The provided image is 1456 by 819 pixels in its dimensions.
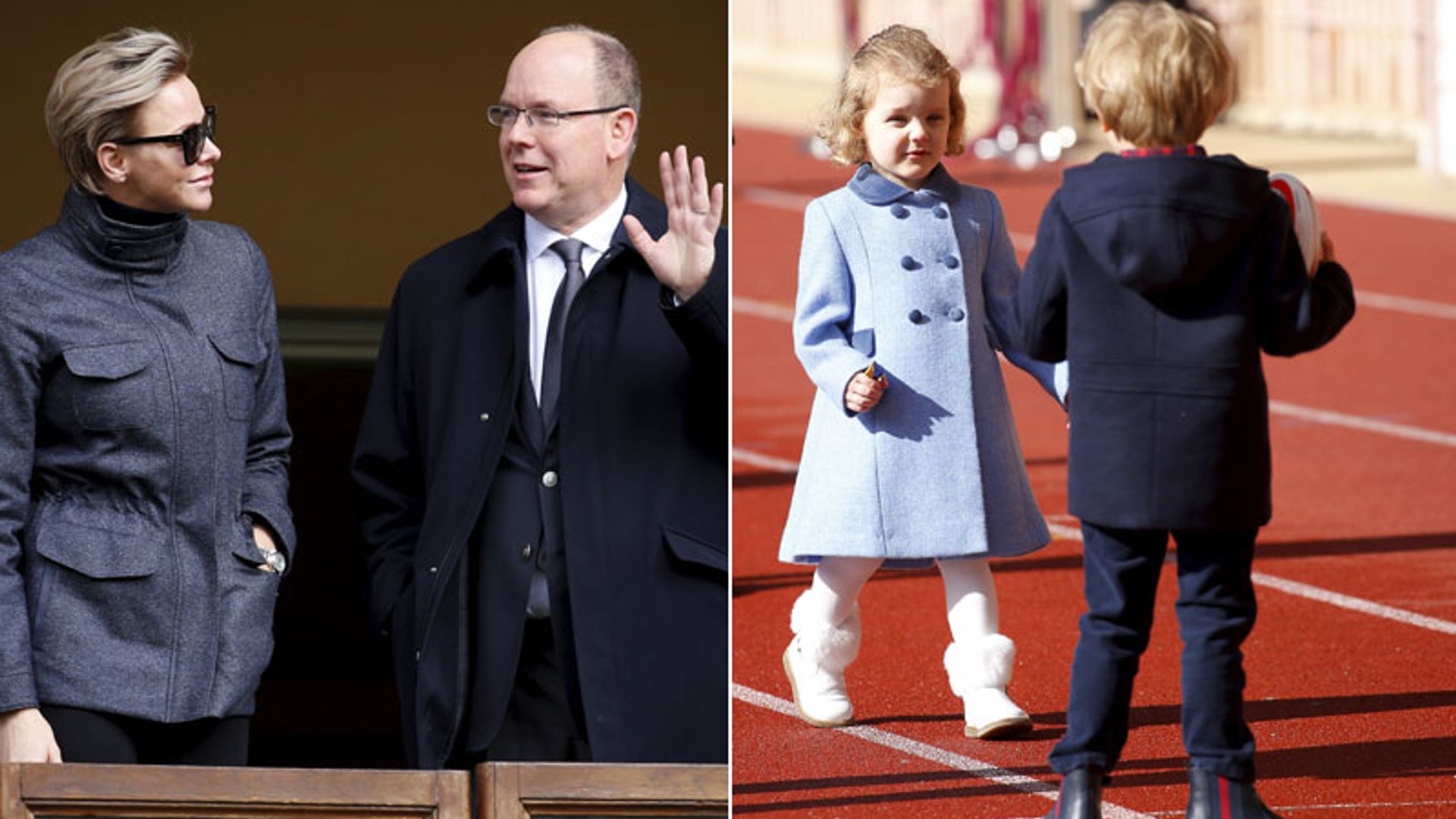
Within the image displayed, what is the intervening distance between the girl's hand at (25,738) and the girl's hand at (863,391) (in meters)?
1.55

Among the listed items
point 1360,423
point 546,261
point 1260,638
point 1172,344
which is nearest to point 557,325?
point 546,261

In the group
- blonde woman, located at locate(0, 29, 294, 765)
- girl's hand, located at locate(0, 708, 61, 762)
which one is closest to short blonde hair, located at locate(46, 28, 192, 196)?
blonde woman, located at locate(0, 29, 294, 765)

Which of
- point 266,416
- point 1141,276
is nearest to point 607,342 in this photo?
point 266,416

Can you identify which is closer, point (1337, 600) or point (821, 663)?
point (821, 663)

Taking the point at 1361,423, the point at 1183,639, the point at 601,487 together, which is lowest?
the point at 1361,423

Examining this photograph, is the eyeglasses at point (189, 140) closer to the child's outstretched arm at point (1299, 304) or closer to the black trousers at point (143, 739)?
the black trousers at point (143, 739)

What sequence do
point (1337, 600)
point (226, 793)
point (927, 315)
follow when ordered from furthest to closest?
point (1337, 600)
point (927, 315)
point (226, 793)

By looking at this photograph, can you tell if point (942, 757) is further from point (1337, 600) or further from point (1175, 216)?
point (1337, 600)

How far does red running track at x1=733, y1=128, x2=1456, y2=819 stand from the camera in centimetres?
486

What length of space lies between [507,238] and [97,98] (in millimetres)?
687

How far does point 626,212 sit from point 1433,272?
9.35 m

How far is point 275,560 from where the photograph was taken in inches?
170

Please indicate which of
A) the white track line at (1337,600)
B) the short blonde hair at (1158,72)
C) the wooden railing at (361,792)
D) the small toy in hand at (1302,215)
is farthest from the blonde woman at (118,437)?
the white track line at (1337,600)

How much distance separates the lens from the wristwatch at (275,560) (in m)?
4.29
